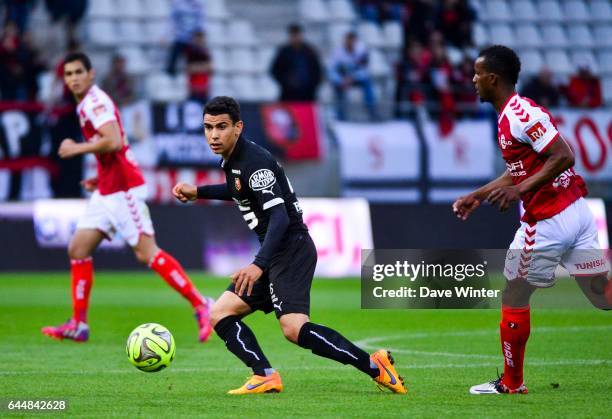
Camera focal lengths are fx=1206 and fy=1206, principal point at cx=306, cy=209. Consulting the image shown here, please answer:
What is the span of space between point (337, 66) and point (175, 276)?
1070cm

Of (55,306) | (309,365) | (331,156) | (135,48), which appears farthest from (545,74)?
(309,365)

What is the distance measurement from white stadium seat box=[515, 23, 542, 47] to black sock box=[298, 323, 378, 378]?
18985 mm

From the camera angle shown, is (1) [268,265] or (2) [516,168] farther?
(2) [516,168]

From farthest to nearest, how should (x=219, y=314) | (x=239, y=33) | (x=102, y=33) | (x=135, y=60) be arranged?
(x=239, y=33) < (x=102, y=33) < (x=135, y=60) < (x=219, y=314)

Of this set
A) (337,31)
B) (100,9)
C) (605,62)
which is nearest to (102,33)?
(100,9)

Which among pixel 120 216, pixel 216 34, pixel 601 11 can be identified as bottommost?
pixel 120 216

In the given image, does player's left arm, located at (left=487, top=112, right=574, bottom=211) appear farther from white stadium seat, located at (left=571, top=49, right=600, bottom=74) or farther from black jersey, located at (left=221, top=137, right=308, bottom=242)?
white stadium seat, located at (left=571, top=49, right=600, bottom=74)

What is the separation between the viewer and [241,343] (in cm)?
748

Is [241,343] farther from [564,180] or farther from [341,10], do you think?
[341,10]

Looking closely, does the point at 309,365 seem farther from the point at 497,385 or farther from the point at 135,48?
the point at 135,48

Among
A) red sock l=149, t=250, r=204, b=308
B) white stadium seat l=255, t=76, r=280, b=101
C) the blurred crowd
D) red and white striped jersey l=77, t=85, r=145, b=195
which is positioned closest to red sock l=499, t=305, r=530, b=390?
red sock l=149, t=250, r=204, b=308

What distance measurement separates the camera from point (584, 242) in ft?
24.4

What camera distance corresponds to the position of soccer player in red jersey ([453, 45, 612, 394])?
730 cm

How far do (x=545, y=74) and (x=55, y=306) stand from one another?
35.7 ft
